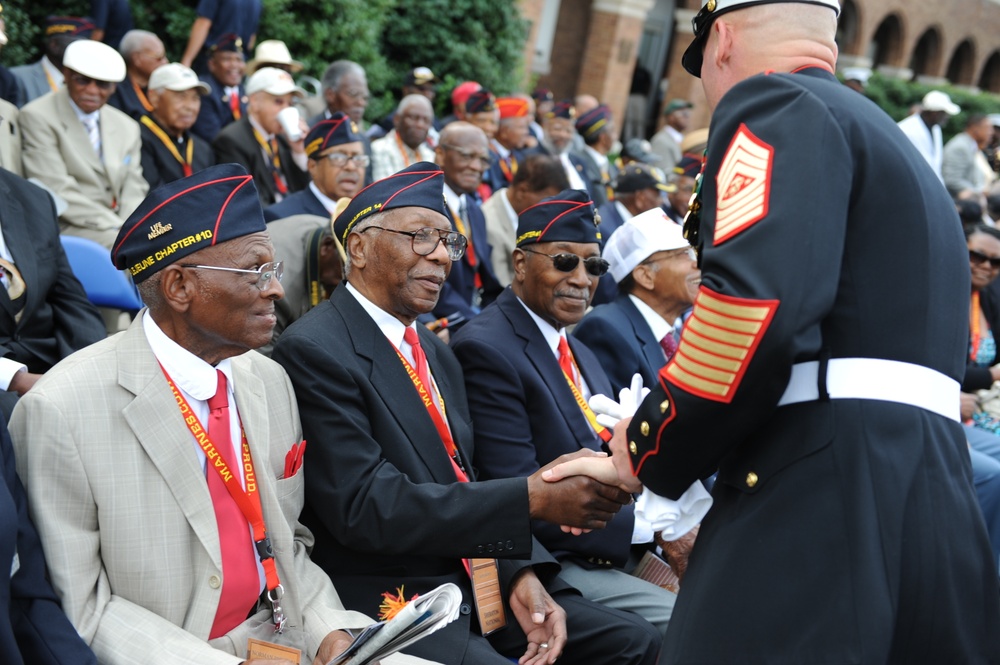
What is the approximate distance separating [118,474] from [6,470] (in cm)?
27

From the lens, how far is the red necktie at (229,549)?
9.37 ft

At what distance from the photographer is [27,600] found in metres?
2.53

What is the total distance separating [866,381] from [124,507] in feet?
5.99

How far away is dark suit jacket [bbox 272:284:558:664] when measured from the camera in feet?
10.5

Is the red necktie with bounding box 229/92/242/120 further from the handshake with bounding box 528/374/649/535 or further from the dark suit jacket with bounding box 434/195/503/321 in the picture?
the handshake with bounding box 528/374/649/535

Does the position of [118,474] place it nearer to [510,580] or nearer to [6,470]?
[6,470]

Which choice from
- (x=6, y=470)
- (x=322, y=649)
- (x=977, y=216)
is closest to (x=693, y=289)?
(x=322, y=649)

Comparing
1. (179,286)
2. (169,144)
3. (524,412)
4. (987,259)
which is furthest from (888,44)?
(179,286)

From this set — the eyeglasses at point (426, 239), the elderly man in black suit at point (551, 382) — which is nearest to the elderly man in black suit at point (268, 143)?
the elderly man in black suit at point (551, 382)

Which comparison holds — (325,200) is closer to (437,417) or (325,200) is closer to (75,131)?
(75,131)

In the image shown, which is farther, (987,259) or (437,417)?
(987,259)

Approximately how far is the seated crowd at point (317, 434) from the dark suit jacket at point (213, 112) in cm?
419

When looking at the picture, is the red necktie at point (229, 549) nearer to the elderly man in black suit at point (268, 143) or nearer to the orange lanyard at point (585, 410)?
the orange lanyard at point (585, 410)

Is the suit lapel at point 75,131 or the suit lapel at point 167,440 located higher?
the suit lapel at point 167,440
